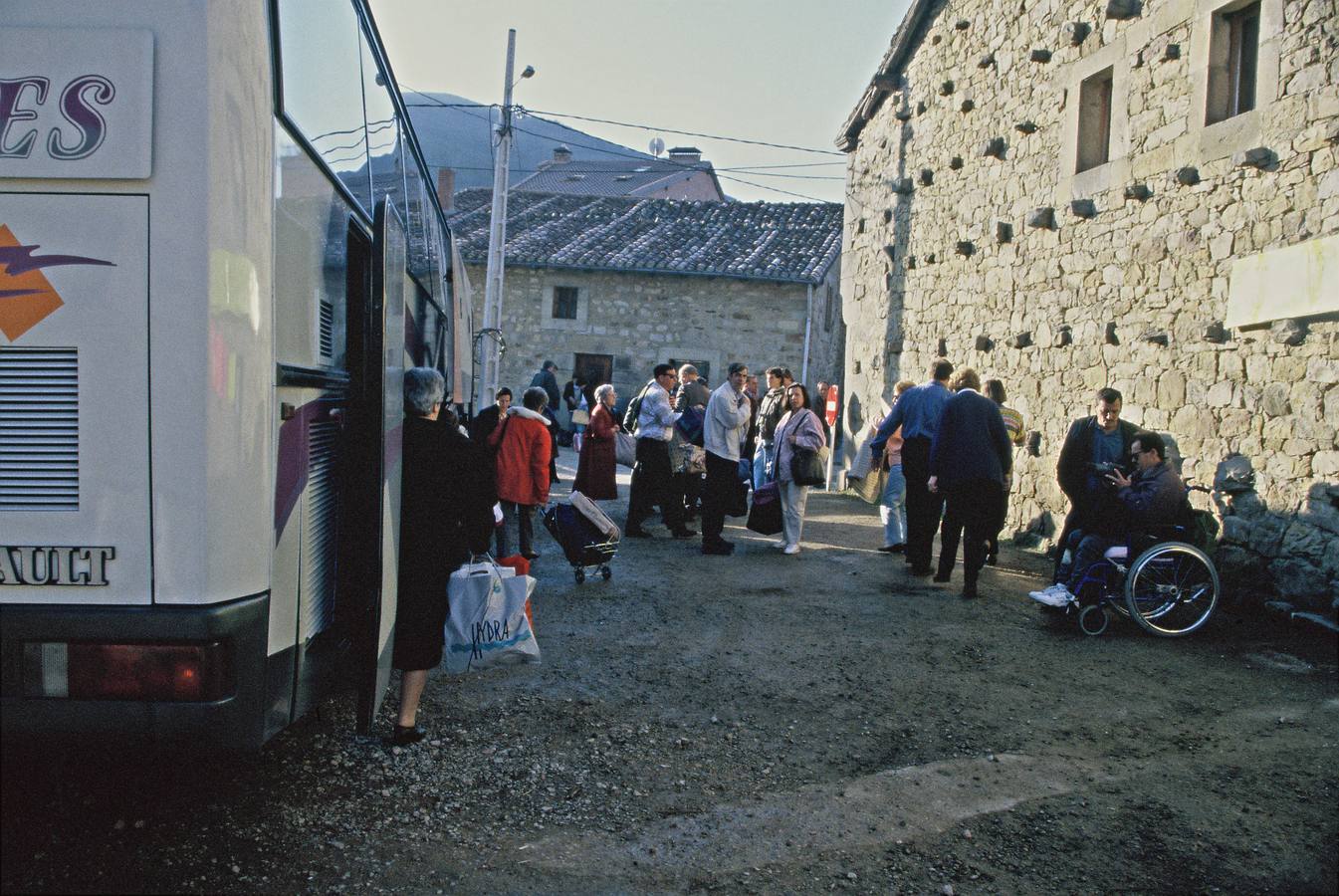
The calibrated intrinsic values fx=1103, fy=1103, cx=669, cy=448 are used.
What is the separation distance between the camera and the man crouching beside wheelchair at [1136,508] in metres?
7.08

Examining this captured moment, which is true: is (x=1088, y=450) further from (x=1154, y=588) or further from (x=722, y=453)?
(x=722, y=453)

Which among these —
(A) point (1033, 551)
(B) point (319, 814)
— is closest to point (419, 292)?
(B) point (319, 814)

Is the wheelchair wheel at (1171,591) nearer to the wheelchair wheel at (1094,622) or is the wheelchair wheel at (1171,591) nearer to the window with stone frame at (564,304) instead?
A: the wheelchair wheel at (1094,622)

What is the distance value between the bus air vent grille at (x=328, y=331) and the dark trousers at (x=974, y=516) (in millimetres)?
5477

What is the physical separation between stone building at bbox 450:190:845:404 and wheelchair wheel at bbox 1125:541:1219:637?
22596 mm

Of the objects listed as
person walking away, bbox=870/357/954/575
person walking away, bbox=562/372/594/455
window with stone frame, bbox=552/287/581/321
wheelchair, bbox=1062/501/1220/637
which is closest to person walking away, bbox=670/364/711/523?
person walking away, bbox=870/357/954/575

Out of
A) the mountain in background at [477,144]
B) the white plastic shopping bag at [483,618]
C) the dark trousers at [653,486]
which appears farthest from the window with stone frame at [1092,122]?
the mountain in background at [477,144]

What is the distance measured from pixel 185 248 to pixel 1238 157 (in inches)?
303

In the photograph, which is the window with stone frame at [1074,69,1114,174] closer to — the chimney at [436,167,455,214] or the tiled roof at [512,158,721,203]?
the chimney at [436,167,455,214]

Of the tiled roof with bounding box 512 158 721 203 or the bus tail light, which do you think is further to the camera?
the tiled roof with bounding box 512 158 721 203

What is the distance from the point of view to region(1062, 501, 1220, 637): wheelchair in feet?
23.1

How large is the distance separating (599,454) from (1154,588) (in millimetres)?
5105

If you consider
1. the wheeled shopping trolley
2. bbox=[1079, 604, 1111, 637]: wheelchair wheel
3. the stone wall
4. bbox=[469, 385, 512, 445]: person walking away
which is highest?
the stone wall

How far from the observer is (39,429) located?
295cm
